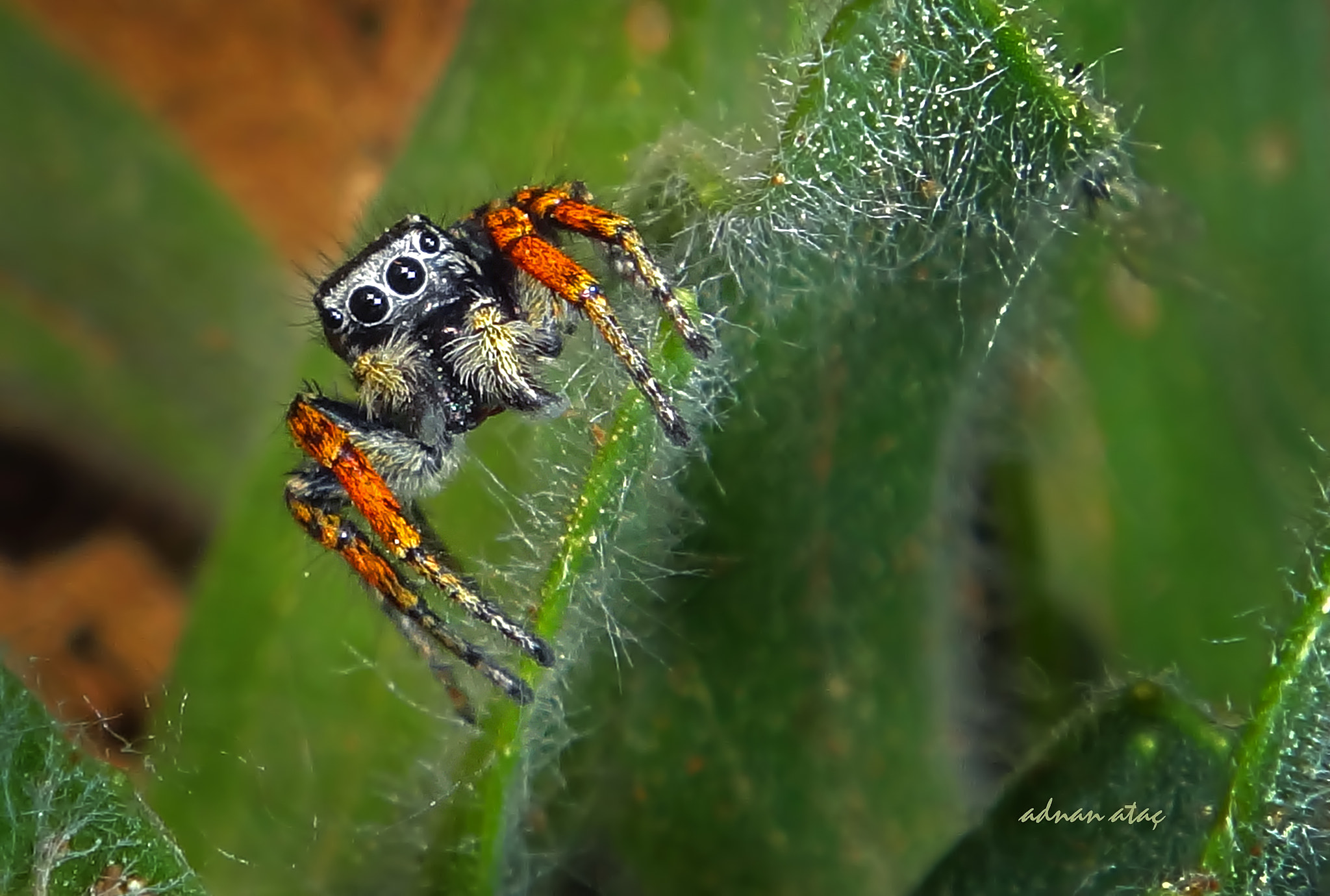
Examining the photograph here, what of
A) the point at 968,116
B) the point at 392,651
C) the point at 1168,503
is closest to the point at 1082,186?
the point at 968,116

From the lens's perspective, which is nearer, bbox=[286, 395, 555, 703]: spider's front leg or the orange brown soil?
bbox=[286, 395, 555, 703]: spider's front leg

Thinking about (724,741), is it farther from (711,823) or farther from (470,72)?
(470,72)

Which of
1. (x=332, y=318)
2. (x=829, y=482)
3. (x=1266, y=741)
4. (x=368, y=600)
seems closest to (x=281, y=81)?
(x=332, y=318)

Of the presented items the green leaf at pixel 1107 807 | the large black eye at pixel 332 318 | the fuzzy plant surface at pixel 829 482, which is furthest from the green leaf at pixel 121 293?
the green leaf at pixel 1107 807

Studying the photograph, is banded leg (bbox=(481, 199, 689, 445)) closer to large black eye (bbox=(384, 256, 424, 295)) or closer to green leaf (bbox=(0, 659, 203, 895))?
large black eye (bbox=(384, 256, 424, 295))

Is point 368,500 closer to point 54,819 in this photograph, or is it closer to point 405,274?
point 405,274

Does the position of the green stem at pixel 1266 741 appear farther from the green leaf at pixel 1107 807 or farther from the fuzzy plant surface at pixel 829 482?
the green leaf at pixel 1107 807

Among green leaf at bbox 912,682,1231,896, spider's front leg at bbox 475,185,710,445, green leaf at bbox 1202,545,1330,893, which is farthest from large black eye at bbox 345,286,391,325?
green leaf at bbox 1202,545,1330,893
